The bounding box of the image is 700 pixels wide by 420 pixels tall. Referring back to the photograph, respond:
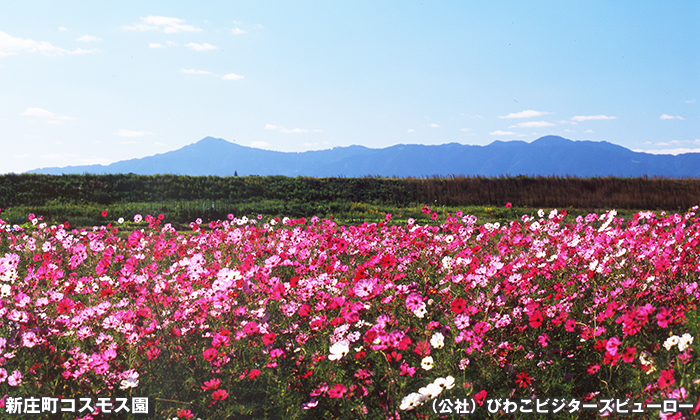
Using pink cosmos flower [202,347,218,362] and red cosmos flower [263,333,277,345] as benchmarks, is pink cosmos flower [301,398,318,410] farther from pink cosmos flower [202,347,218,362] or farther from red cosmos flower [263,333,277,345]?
pink cosmos flower [202,347,218,362]

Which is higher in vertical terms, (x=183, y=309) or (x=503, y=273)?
(x=503, y=273)

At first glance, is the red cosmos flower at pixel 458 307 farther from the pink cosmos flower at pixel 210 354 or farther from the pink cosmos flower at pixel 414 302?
the pink cosmos flower at pixel 210 354

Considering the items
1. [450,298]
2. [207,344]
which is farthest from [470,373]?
[207,344]

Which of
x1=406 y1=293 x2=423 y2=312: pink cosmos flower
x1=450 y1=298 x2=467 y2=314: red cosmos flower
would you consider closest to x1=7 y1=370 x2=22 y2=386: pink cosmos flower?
x1=406 y1=293 x2=423 y2=312: pink cosmos flower

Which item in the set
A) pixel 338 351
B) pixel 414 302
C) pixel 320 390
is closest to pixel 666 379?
pixel 414 302

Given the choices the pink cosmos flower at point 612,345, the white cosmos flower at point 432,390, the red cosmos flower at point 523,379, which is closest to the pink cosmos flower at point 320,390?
the white cosmos flower at point 432,390

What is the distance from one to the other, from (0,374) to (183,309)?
3.75 ft

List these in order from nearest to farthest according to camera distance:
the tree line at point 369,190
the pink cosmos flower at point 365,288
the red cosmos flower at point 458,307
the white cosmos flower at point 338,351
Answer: the white cosmos flower at point 338,351 → the red cosmos flower at point 458,307 → the pink cosmos flower at point 365,288 → the tree line at point 369,190

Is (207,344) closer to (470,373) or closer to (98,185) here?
(470,373)

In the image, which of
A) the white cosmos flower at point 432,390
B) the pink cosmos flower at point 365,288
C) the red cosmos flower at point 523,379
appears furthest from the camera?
the pink cosmos flower at point 365,288

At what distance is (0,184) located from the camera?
23938mm

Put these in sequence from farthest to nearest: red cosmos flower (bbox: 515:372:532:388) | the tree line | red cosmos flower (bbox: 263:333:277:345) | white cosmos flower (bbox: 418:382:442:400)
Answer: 1. the tree line
2. red cosmos flower (bbox: 515:372:532:388)
3. red cosmos flower (bbox: 263:333:277:345)
4. white cosmos flower (bbox: 418:382:442:400)

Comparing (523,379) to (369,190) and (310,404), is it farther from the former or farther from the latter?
(369,190)

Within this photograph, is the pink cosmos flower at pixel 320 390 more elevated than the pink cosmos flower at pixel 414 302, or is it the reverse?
the pink cosmos flower at pixel 414 302
